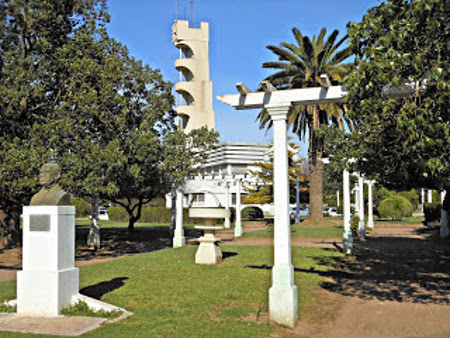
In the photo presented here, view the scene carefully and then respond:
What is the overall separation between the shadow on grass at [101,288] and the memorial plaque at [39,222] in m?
1.93

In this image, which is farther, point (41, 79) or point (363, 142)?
point (41, 79)

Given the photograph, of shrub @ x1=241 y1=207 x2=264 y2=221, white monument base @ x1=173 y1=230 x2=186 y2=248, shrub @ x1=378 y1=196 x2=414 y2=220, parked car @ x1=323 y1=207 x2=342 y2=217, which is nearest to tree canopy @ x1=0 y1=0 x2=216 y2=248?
white monument base @ x1=173 y1=230 x2=186 y2=248

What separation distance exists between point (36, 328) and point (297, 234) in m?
17.7

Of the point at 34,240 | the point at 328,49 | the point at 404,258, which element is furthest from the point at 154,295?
the point at 328,49

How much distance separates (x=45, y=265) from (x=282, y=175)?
3.99 m

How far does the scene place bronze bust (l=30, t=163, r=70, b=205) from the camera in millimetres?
7614

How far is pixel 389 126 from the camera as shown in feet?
27.6

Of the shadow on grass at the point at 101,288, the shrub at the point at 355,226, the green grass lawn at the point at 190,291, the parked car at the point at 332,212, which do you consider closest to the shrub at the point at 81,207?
the parked car at the point at 332,212

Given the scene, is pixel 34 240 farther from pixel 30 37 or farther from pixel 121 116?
pixel 30 37

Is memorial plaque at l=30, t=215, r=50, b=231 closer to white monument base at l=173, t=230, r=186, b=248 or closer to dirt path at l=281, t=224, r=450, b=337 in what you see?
dirt path at l=281, t=224, r=450, b=337

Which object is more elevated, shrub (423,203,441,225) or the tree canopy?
the tree canopy


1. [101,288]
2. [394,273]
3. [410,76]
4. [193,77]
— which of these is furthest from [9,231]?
[193,77]

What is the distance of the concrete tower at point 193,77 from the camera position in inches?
2729

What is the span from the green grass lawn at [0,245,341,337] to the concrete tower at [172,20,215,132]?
55804 millimetres
